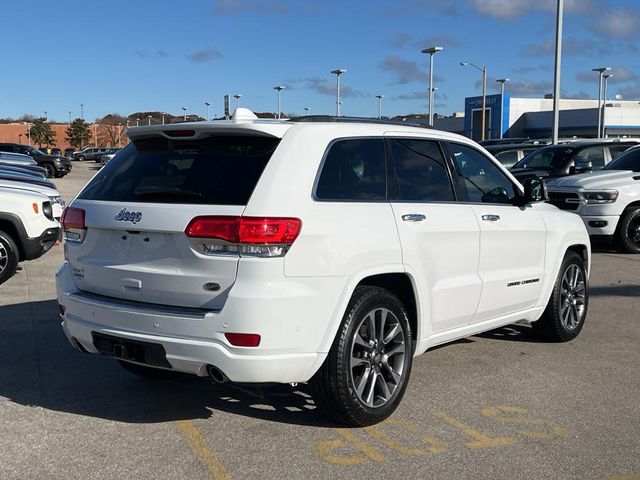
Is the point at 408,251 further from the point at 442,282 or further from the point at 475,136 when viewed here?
the point at 475,136

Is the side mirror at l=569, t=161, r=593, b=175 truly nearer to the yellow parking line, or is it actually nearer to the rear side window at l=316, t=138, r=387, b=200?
the rear side window at l=316, t=138, r=387, b=200

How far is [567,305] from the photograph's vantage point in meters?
6.96

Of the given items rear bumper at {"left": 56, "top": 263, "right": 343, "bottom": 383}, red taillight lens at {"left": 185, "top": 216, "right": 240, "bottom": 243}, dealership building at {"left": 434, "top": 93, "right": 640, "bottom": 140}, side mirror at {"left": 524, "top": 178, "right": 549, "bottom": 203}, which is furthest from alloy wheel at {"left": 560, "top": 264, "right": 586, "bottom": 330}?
dealership building at {"left": 434, "top": 93, "right": 640, "bottom": 140}

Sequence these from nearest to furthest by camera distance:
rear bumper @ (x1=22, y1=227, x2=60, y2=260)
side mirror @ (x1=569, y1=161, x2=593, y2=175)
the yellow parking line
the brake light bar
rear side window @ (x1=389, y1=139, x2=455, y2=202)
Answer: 1. the yellow parking line
2. the brake light bar
3. rear side window @ (x1=389, y1=139, x2=455, y2=202)
4. rear bumper @ (x1=22, y1=227, x2=60, y2=260)
5. side mirror @ (x1=569, y1=161, x2=593, y2=175)

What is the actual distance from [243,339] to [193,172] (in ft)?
3.46

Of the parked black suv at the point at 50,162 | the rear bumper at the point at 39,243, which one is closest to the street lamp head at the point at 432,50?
the parked black suv at the point at 50,162

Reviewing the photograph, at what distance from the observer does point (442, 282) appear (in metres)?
5.25

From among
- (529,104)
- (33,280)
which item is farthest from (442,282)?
(529,104)

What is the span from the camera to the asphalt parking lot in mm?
4152

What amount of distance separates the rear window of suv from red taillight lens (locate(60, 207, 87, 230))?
0.40ft

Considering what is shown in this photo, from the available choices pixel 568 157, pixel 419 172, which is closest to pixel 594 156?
pixel 568 157

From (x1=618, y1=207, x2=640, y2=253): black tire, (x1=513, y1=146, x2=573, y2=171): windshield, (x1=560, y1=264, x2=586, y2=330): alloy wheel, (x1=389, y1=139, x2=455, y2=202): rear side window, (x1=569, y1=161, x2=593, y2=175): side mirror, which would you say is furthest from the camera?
(x1=513, y1=146, x2=573, y2=171): windshield

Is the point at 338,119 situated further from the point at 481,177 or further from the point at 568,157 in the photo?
the point at 568,157

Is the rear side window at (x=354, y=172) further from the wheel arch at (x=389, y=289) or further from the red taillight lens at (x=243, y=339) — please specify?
the red taillight lens at (x=243, y=339)
